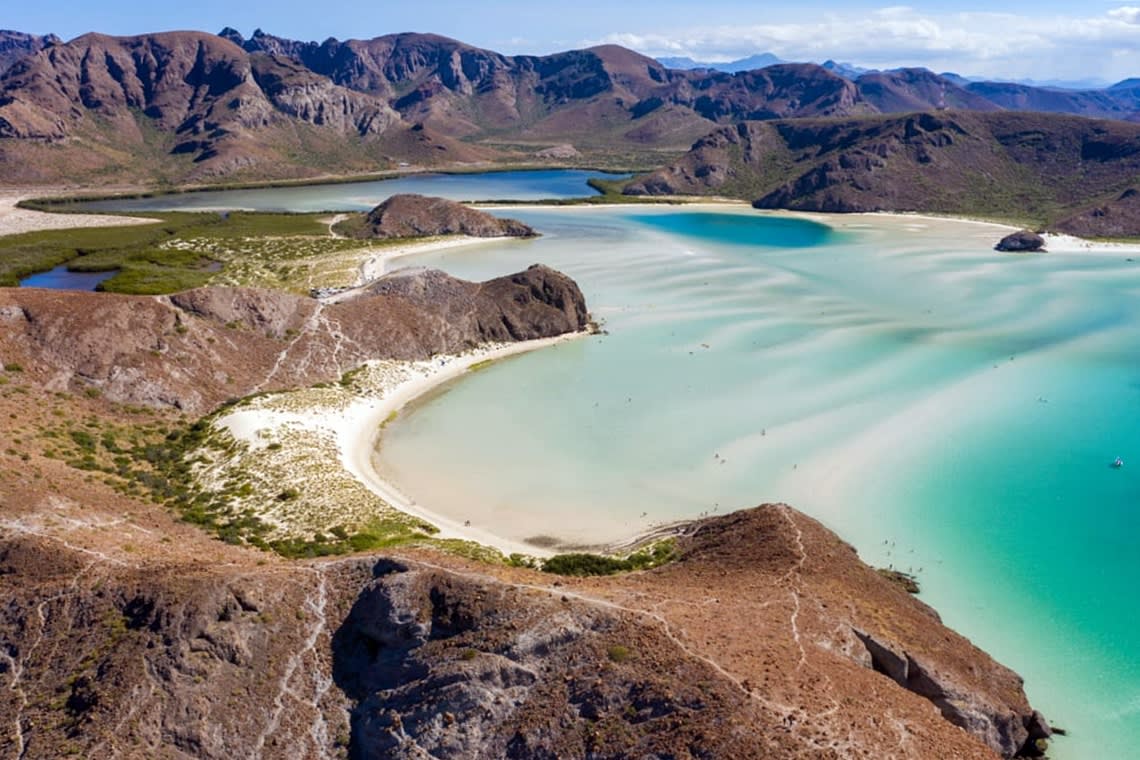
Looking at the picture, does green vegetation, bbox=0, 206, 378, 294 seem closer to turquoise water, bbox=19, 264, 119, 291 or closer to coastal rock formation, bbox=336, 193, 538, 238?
turquoise water, bbox=19, 264, 119, 291

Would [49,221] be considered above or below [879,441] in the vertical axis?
above

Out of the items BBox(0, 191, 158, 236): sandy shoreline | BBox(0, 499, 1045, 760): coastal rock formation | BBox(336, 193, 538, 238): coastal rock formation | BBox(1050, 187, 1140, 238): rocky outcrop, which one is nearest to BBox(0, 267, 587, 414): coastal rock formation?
BBox(0, 499, 1045, 760): coastal rock formation

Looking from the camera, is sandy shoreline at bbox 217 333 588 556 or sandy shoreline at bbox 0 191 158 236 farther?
sandy shoreline at bbox 0 191 158 236

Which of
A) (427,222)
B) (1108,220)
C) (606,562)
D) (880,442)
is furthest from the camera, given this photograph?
(1108,220)

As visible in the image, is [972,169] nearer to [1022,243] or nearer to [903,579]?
[1022,243]

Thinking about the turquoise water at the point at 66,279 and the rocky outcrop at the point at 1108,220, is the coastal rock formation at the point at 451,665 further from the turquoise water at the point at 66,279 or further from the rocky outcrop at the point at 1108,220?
the rocky outcrop at the point at 1108,220

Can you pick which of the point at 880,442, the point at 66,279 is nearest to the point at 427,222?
the point at 66,279

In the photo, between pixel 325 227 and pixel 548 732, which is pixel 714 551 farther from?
pixel 325 227
